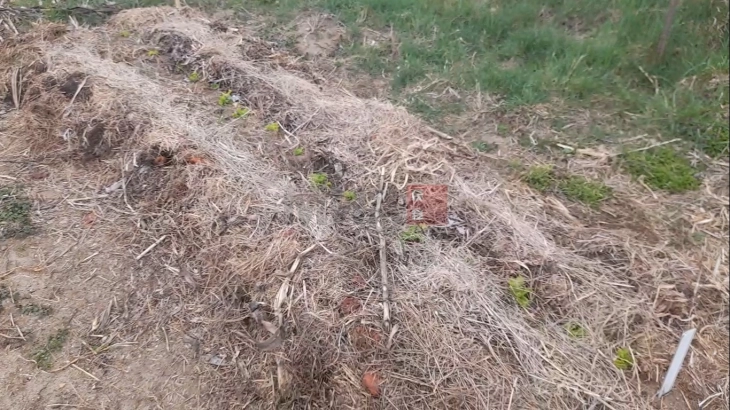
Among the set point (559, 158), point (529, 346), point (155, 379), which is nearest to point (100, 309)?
point (155, 379)

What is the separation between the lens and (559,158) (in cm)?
331

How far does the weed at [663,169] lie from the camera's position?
2.88m

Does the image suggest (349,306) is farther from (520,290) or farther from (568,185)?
(568,185)

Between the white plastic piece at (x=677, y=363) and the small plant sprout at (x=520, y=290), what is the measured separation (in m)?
0.61

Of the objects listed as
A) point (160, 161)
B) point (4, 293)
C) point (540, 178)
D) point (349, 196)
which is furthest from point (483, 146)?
point (4, 293)

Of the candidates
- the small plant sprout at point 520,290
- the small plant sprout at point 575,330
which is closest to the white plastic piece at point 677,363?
the small plant sprout at point 575,330

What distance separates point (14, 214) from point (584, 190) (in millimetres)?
3306

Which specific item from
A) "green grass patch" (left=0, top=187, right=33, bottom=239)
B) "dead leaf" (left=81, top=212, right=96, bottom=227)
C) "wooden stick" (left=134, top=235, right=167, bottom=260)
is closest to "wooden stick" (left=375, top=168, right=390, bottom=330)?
"wooden stick" (left=134, top=235, right=167, bottom=260)

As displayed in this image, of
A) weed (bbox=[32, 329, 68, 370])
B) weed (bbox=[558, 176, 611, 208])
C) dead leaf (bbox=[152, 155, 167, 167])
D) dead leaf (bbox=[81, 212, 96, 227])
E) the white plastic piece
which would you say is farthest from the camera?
dead leaf (bbox=[152, 155, 167, 167])

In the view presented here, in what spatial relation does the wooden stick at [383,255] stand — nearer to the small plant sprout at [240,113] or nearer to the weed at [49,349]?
the small plant sprout at [240,113]

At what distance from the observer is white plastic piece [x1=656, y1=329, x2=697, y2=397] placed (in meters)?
2.14

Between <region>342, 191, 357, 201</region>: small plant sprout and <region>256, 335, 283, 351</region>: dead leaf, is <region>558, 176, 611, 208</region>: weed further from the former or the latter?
<region>256, 335, 283, 351</region>: dead leaf

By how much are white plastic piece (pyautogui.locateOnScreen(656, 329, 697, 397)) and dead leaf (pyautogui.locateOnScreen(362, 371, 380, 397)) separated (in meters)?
1.16

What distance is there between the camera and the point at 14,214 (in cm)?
333
